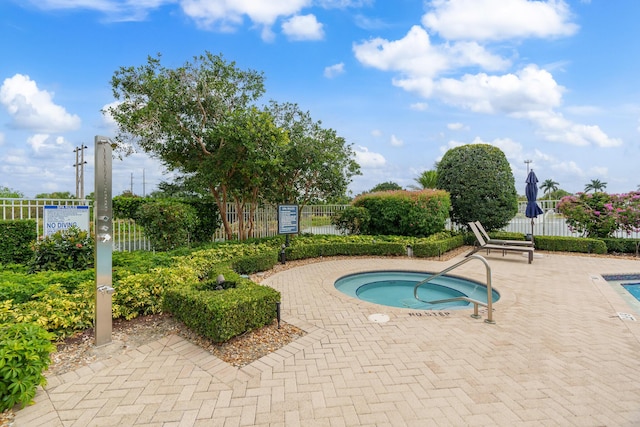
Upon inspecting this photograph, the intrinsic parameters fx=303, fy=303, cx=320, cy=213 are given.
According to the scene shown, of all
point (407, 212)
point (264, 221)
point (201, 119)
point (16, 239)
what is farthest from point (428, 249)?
point (16, 239)

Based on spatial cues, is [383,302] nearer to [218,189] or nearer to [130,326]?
[130,326]

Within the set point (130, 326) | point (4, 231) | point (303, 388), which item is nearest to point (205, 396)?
point (303, 388)

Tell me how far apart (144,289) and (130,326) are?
560 mm

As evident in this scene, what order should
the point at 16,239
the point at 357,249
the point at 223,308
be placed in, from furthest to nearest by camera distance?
the point at 357,249 → the point at 16,239 → the point at 223,308

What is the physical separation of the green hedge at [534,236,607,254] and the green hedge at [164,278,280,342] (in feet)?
35.3

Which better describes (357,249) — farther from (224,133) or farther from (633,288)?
(633,288)

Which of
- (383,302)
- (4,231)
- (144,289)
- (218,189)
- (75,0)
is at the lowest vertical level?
(383,302)

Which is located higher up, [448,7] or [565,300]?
[448,7]

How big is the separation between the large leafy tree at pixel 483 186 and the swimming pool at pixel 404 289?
599cm

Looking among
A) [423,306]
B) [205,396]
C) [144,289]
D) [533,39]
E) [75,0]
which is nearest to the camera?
[205,396]

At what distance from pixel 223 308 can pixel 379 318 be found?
2221mm

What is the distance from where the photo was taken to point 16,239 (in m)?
7.38

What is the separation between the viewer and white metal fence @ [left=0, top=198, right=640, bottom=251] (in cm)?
792

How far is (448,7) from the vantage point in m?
5.86
